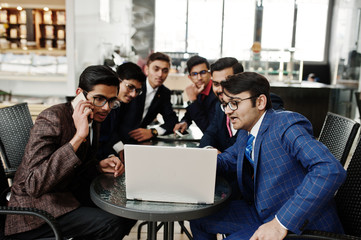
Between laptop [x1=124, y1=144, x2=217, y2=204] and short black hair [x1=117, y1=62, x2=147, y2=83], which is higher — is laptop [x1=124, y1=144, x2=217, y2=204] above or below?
below

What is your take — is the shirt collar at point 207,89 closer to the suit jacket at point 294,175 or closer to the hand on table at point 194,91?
the hand on table at point 194,91

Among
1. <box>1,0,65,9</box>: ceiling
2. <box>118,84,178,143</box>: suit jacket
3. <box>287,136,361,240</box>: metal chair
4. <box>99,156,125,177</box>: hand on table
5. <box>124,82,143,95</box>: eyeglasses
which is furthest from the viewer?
<box>1,0,65,9</box>: ceiling

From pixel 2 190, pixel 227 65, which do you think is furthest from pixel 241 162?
pixel 2 190

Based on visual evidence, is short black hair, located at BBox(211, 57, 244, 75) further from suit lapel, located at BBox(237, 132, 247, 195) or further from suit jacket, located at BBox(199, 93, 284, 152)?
suit lapel, located at BBox(237, 132, 247, 195)

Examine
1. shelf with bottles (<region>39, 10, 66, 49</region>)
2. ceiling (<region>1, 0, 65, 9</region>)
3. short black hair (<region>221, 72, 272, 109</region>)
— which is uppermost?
ceiling (<region>1, 0, 65, 9</region>)

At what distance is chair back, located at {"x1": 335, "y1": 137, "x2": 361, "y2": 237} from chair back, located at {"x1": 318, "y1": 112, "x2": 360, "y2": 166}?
0.18m

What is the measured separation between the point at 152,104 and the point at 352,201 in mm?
2080

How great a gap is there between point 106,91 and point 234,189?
1.04 meters

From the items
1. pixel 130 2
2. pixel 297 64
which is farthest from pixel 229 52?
pixel 297 64

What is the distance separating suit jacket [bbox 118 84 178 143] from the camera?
2863 mm

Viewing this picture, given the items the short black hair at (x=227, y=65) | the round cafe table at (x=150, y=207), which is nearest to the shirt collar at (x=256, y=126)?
the round cafe table at (x=150, y=207)

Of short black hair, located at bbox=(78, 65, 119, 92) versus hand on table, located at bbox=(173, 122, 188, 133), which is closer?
short black hair, located at bbox=(78, 65, 119, 92)

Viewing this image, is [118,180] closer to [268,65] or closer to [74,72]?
[74,72]

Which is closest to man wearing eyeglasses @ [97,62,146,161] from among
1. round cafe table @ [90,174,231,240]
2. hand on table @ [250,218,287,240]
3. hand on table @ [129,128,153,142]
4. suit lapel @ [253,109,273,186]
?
hand on table @ [129,128,153,142]
